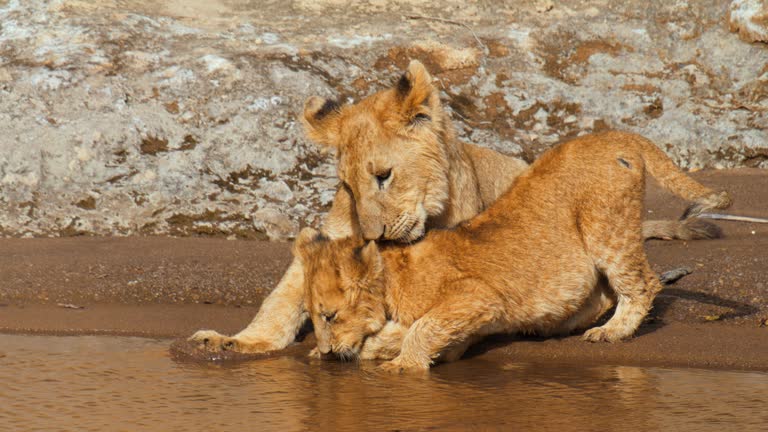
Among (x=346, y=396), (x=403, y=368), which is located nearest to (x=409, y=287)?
(x=403, y=368)

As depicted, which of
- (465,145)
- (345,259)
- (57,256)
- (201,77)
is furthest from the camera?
(201,77)

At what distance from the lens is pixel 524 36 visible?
12.9 metres

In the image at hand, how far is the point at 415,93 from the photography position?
693 centimetres

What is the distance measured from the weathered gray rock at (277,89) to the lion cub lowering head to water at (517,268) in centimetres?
343

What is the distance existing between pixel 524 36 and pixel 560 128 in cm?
155

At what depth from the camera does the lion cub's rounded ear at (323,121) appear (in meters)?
7.08

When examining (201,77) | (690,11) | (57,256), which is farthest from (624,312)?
(690,11)

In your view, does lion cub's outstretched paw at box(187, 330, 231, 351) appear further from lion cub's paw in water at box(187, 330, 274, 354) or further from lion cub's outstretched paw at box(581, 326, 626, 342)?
lion cub's outstretched paw at box(581, 326, 626, 342)

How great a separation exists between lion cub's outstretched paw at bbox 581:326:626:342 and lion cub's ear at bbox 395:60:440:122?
161 cm

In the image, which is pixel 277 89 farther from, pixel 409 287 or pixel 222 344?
pixel 409 287

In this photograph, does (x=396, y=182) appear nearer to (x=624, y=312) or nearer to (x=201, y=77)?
(x=624, y=312)

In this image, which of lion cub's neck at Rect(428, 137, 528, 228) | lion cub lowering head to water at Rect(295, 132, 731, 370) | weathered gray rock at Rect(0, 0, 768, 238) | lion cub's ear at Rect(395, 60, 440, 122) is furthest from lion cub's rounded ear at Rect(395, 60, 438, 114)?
weathered gray rock at Rect(0, 0, 768, 238)

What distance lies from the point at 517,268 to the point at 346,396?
1501mm

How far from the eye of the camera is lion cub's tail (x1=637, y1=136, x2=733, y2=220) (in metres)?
7.10
